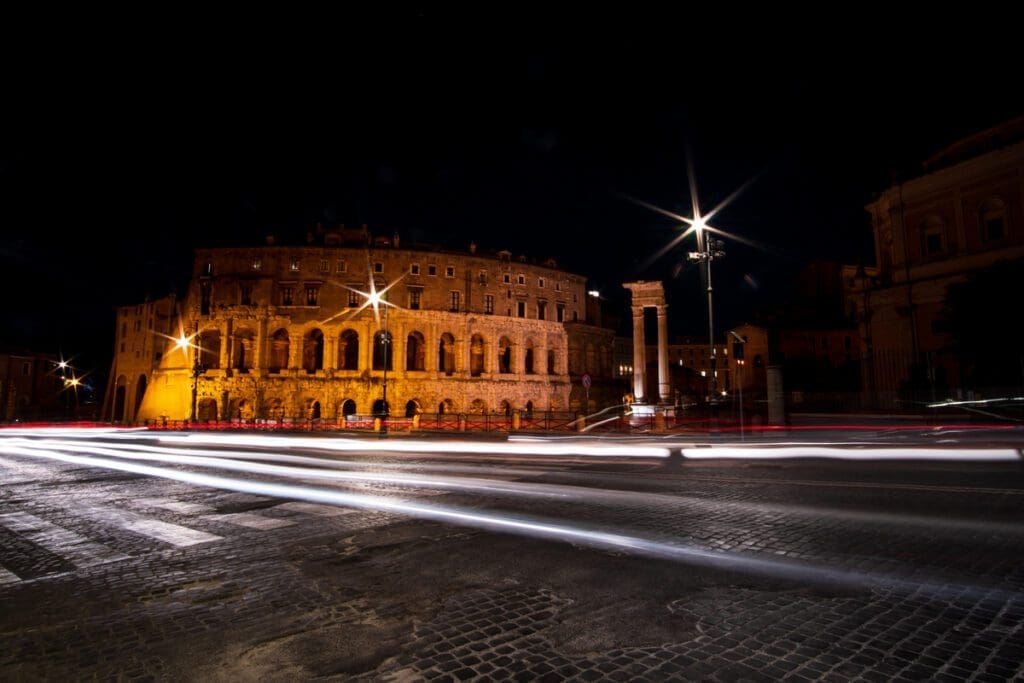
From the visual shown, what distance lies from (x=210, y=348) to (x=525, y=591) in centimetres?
5314

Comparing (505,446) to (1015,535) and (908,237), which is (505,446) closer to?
(1015,535)

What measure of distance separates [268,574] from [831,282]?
278ft

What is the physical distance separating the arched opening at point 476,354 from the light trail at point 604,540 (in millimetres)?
44958

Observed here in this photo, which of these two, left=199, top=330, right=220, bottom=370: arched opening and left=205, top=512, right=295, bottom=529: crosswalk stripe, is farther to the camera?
left=199, top=330, right=220, bottom=370: arched opening

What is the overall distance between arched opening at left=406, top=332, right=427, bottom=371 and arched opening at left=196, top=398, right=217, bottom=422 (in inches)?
683

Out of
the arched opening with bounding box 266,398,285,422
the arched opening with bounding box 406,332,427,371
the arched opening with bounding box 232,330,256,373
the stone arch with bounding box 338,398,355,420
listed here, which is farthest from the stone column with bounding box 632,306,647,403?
the arched opening with bounding box 232,330,256,373

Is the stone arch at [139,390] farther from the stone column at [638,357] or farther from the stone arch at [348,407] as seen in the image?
the stone column at [638,357]

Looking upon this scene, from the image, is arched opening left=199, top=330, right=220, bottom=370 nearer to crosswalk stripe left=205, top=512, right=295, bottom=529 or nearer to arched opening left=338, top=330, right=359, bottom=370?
arched opening left=338, top=330, right=359, bottom=370

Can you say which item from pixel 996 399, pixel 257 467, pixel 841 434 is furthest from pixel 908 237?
pixel 257 467

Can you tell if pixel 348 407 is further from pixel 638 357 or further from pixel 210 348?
pixel 638 357

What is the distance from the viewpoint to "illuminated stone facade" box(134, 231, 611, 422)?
48094 millimetres

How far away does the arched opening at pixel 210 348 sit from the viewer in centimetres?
4881

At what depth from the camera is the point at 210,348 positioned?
162ft

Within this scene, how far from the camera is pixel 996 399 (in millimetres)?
21312
